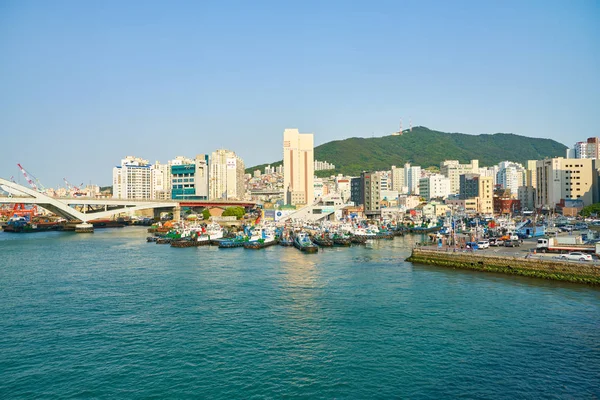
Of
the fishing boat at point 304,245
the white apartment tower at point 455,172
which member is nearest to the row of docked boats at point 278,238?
the fishing boat at point 304,245

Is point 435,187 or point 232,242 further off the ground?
point 435,187

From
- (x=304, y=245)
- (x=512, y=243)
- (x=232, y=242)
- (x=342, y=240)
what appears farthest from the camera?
(x=342, y=240)

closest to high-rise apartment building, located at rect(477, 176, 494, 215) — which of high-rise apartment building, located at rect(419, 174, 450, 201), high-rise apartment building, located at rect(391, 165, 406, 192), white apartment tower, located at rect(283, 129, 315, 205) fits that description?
high-rise apartment building, located at rect(419, 174, 450, 201)

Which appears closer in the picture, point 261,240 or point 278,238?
point 261,240

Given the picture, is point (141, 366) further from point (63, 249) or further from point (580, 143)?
point (580, 143)

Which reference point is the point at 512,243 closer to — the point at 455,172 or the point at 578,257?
the point at 578,257

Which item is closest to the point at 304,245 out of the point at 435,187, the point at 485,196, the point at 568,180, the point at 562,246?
the point at 562,246

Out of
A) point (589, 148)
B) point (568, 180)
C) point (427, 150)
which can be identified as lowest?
point (568, 180)
